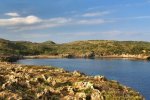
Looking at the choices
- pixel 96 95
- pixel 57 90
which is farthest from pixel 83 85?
pixel 57 90

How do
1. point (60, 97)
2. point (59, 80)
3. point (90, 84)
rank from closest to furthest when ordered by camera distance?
point (60, 97), point (90, 84), point (59, 80)

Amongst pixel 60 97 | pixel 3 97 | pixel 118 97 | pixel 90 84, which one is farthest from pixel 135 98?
pixel 3 97

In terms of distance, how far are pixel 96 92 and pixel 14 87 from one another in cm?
1245

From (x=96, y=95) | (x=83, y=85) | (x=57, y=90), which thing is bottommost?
(x=96, y=95)

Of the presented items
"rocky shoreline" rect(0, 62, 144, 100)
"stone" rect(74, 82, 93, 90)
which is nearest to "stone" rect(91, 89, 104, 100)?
"rocky shoreline" rect(0, 62, 144, 100)

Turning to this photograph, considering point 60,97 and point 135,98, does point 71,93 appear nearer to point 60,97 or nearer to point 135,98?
point 60,97

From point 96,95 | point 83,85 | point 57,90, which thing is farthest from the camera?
point 83,85

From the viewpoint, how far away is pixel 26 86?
183ft

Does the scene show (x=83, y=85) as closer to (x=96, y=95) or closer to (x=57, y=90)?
(x=96, y=95)

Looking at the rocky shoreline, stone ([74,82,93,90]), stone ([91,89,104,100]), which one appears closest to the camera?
the rocky shoreline

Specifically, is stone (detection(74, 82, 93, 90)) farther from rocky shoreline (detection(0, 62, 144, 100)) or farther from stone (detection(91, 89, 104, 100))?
stone (detection(91, 89, 104, 100))

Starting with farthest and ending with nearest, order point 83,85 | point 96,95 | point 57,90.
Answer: point 83,85
point 57,90
point 96,95

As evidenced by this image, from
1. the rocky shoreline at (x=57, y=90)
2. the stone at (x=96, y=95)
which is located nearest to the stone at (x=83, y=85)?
the rocky shoreline at (x=57, y=90)

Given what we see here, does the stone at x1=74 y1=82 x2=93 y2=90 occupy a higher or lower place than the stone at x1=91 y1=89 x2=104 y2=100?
higher
